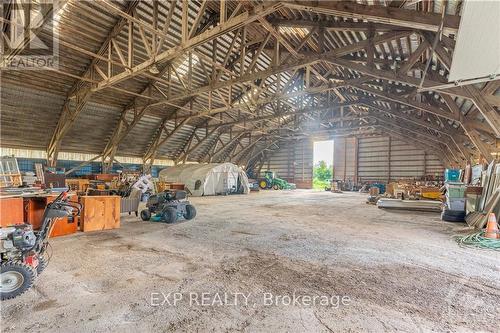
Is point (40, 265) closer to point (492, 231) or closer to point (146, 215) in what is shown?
point (146, 215)

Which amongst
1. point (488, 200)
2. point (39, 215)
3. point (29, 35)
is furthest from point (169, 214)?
point (488, 200)

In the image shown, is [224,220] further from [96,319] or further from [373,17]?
[373,17]

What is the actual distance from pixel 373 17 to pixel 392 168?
19.1 meters

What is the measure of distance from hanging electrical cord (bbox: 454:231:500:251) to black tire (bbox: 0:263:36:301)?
6.96 m

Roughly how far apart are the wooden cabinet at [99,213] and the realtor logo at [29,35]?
16.2 feet

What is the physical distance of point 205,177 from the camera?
15.6 m

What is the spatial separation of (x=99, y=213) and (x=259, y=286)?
4757 millimetres

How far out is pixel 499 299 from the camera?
8.86ft

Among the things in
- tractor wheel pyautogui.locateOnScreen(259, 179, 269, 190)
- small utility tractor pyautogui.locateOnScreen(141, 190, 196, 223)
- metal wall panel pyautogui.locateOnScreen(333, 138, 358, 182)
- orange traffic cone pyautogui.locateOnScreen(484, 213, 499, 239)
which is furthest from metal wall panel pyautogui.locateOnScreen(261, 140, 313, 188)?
orange traffic cone pyautogui.locateOnScreen(484, 213, 499, 239)

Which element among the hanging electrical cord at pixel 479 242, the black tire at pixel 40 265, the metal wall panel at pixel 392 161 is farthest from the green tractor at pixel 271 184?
the black tire at pixel 40 265

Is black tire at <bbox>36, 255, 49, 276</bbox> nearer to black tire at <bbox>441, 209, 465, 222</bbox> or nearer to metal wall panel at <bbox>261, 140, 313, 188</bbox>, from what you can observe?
black tire at <bbox>441, 209, 465, 222</bbox>

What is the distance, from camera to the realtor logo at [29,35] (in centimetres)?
686

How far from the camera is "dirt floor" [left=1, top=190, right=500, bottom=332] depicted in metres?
2.21

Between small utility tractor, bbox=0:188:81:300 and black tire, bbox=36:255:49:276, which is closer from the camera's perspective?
small utility tractor, bbox=0:188:81:300
